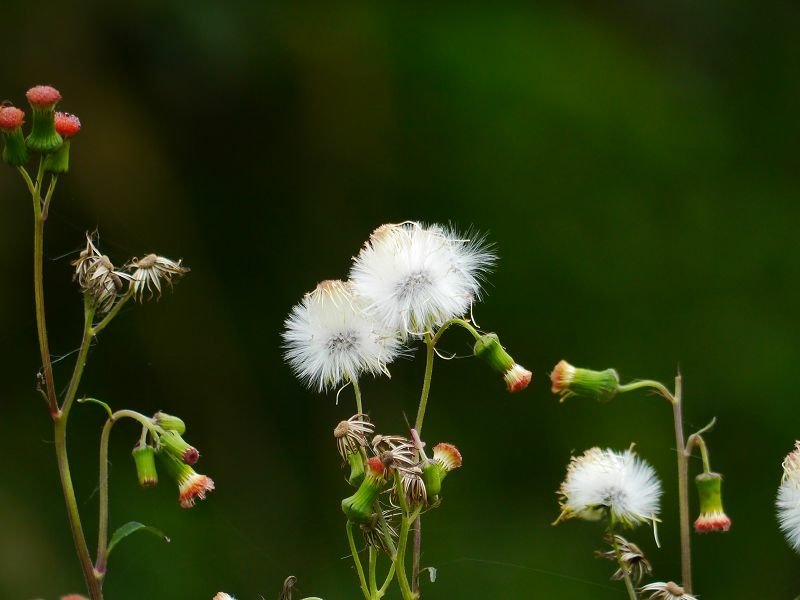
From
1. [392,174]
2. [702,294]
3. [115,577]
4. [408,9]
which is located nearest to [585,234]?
[702,294]

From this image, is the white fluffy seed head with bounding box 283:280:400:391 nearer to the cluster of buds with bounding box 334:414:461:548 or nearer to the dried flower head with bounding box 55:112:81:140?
the cluster of buds with bounding box 334:414:461:548

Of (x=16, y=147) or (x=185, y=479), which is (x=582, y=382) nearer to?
(x=185, y=479)

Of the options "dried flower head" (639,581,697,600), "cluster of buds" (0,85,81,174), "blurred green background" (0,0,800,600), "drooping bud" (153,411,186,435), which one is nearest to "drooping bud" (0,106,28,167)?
"cluster of buds" (0,85,81,174)

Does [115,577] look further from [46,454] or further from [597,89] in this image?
[597,89]

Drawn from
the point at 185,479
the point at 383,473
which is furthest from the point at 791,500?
→ the point at 185,479

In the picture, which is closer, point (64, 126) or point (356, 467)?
point (356, 467)

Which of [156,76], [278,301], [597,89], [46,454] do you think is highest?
[597,89]
